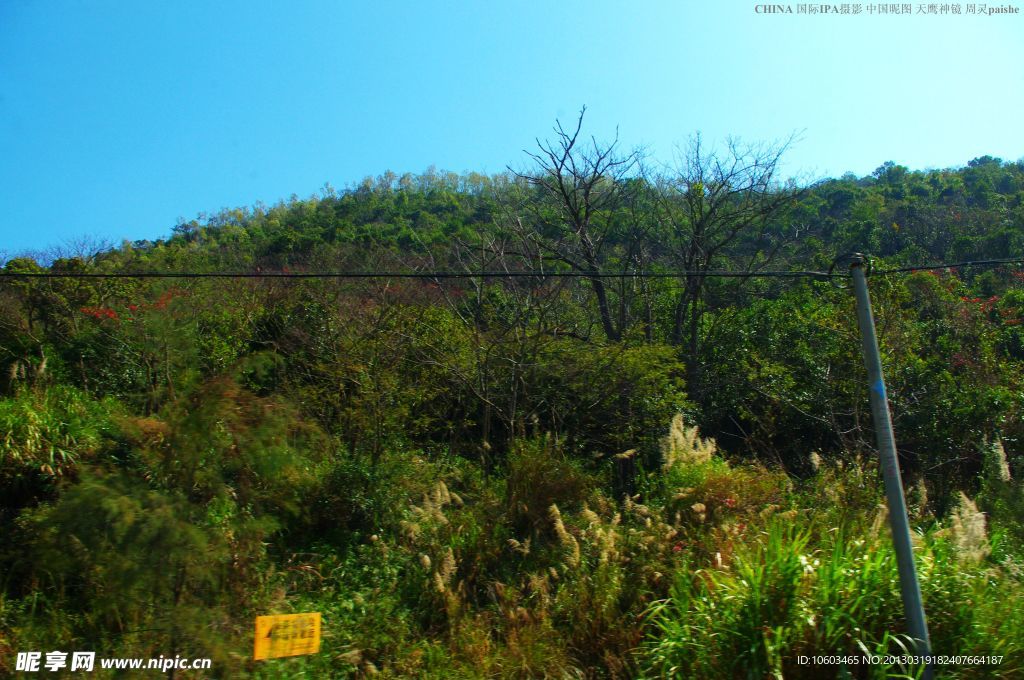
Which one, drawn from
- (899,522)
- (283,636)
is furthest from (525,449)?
(899,522)

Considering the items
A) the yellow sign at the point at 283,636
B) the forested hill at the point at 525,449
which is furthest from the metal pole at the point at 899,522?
the yellow sign at the point at 283,636

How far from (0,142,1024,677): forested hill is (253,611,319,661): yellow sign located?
0.71 feet

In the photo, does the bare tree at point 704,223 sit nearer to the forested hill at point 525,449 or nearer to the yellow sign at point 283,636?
the forested hill at point 525,449

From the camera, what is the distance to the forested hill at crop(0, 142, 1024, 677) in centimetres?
546

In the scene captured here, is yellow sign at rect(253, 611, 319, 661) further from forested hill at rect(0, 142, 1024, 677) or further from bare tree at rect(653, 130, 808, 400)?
bare tree at rect(653, 130, 808, 400)

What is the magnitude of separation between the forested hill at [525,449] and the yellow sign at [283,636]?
0.71ft

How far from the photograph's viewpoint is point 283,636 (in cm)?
533

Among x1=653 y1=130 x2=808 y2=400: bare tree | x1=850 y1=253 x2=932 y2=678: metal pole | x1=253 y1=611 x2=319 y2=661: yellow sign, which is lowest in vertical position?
x1=253 y1=611 x2=319 y2=661: yellow sign

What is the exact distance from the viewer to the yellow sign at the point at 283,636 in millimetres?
5277

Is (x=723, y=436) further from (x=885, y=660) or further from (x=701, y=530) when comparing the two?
(x=885, y=660)

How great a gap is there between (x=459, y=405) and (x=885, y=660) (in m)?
8.66

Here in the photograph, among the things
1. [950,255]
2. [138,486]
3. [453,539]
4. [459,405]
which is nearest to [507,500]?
[453,539]

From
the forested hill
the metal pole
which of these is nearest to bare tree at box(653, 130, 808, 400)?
the forested hill

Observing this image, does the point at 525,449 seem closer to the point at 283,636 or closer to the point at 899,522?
the point at 283,636
